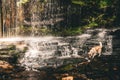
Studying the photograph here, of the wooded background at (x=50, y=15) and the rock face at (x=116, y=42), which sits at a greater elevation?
the wooded background at (x=50, y=15)

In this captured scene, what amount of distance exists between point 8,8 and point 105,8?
572cm

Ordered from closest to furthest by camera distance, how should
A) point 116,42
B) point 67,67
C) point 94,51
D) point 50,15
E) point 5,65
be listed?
1. point 67,67
2. point 5,65
3. point 94,51
4. point 116,42
5. point 50,15

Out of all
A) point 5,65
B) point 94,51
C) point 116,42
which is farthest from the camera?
point 116,42

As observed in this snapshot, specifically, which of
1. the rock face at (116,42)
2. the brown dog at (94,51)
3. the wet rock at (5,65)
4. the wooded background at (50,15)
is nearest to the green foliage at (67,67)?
the brown dog at (94,51)

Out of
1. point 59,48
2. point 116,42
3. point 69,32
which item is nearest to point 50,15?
point 69,32

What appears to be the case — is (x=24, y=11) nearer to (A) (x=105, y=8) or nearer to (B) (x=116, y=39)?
(A) (x=105, y=8)

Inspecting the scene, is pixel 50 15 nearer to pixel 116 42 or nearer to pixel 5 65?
pixel 116 42

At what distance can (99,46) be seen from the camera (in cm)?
1186

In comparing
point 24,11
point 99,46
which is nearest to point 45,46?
point 99,46

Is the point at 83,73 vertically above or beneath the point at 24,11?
beneath

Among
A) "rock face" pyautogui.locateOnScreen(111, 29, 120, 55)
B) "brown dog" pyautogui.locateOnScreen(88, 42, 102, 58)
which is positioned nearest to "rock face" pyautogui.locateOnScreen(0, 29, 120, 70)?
"rock face" pyautogui.locateOnScreen(111, 29, 120, 55)

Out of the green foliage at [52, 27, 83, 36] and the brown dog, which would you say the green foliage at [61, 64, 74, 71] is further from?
the green foliage at [52, 27, 83, 36]

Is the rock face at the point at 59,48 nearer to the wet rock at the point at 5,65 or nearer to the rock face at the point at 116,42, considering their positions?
the rock face at the point at 116,42

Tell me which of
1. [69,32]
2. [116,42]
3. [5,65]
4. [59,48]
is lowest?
[5,65]
